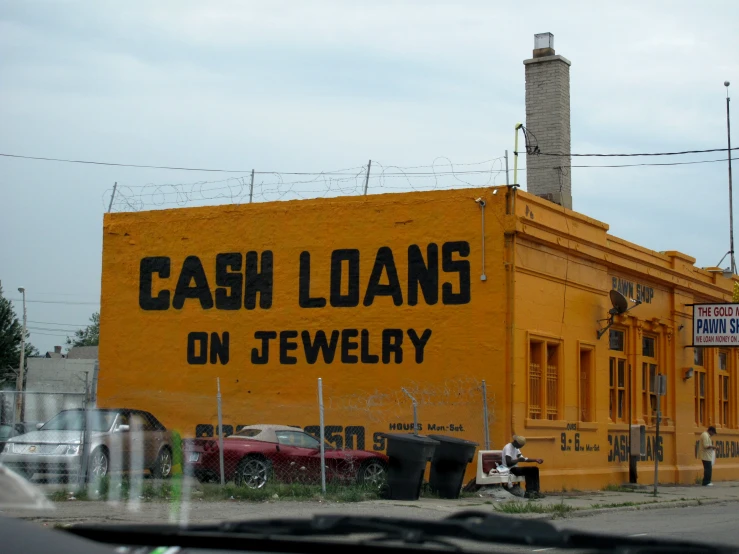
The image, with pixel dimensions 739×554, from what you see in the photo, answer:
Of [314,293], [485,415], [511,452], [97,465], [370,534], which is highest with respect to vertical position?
[314,293]

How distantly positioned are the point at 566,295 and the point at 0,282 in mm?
39871

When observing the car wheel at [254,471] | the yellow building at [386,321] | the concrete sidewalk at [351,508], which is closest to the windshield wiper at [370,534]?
the concrete sidewalk at [351,508]

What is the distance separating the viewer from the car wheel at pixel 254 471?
61.3ft

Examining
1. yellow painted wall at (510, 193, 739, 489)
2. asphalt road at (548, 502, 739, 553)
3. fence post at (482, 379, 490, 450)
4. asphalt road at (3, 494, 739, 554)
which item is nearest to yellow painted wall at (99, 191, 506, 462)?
fence post at (482, 379, 490, 450)

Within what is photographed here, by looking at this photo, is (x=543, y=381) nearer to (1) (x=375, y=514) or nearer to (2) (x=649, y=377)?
(2) (x=649, y=377)

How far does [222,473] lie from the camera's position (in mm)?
18062

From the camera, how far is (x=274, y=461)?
19.0 meters

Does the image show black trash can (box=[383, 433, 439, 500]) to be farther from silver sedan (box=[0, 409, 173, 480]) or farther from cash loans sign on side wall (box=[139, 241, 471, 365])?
silver sedan (box=[0, 409, 173, 480])

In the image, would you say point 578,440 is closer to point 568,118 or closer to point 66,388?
point 568,118

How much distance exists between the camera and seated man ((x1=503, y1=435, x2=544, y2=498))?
18938 millimetres

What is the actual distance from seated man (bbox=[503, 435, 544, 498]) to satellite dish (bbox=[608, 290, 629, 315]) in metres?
5.25

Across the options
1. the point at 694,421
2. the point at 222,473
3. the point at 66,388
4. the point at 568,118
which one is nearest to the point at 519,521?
the point at 222,473

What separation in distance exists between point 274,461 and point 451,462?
10.8ft

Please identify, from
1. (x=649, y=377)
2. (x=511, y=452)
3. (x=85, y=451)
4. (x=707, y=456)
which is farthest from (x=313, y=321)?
(x=707, y=456)
